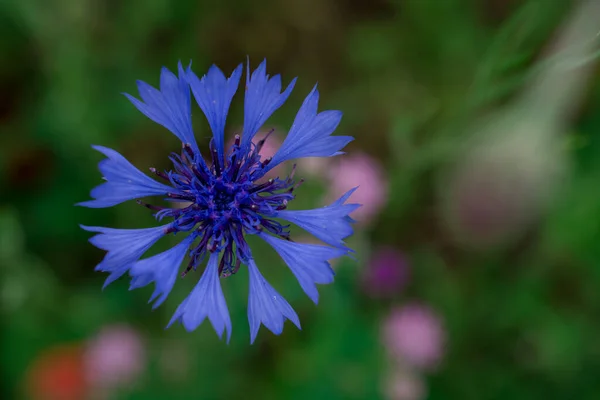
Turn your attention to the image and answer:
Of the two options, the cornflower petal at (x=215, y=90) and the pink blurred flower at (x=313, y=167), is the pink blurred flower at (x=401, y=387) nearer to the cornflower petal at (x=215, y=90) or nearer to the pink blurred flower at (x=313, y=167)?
the pink blurred flower at (x=313, y=167)

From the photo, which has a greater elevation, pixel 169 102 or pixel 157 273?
pixel 169 102

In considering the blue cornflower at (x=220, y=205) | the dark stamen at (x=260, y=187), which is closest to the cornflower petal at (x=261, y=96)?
the blue cornflower at (x=220, y=205)

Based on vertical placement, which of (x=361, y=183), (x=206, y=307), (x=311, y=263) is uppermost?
(x=361, y=183)

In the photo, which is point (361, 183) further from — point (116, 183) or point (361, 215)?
point (116, 183)

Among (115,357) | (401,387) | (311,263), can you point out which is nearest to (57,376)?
(115,357)

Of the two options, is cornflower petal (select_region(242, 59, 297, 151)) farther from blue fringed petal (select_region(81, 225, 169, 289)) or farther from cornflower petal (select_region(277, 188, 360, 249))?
blue fringed petal (select_region(81, 225, 169, 289))

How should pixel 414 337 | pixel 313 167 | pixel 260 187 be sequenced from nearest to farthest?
pixel 260 187
pixel 313 167
pixel 414 337

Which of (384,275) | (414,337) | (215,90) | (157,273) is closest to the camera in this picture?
(157,273)

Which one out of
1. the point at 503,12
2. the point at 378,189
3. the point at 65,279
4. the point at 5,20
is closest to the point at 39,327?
the point at 65,279
